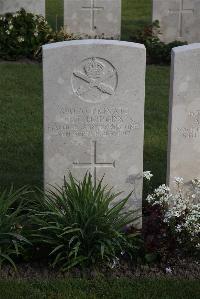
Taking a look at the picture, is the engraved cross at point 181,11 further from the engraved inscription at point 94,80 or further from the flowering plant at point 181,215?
the engraved inscription at point 94,80

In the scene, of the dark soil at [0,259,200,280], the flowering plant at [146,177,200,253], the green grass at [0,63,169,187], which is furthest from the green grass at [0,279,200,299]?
the green grass at [0,63,169,187]

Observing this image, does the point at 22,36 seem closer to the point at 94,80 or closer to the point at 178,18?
the point at 178,18

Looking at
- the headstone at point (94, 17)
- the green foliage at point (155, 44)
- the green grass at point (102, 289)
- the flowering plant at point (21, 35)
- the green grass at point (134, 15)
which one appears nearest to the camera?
the green grass at point (102, 289)

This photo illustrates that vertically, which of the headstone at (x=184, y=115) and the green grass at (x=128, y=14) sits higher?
the green grass at (x=128, y=14)

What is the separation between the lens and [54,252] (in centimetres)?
605

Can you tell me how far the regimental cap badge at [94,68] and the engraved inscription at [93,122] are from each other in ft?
0.90

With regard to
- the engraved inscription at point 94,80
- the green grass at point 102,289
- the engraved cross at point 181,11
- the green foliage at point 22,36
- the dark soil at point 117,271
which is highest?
the engraved cross at point 181,11

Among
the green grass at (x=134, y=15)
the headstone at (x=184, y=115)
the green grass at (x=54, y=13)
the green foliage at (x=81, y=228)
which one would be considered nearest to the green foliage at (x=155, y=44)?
the green grass at (x=134, y=15)

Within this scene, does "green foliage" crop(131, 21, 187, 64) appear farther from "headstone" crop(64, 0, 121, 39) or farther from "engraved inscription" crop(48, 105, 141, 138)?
"engraved inscription" crop(48, 105, 141, 138)

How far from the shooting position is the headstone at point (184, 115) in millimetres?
6355

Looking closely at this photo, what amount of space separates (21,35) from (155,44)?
2.29 metres

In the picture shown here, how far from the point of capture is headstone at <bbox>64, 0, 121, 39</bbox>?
44.7ft

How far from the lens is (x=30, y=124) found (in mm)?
9570

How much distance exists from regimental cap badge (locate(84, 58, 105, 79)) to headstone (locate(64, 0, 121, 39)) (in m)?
7.56
